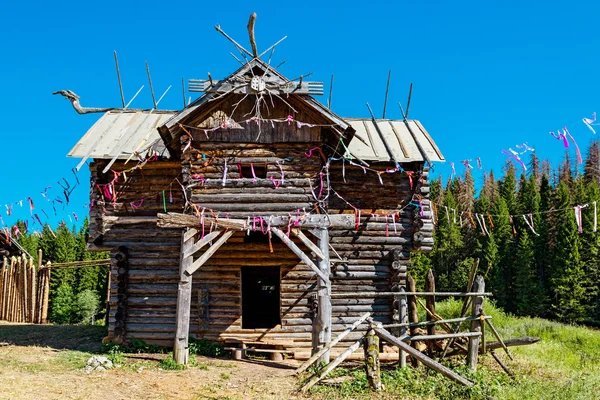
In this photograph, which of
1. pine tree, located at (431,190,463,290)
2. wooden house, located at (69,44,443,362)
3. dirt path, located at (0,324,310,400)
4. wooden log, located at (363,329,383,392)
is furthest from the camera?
pine tree, located at (431,190,463,290)

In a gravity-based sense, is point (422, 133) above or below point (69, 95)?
below

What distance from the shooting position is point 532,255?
49.0m

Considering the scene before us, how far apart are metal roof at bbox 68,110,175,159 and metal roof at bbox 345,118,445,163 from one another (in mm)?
6607

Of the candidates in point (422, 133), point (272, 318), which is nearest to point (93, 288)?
point (272, 318)

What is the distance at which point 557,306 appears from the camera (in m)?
45.8

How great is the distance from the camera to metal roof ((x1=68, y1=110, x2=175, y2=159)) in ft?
50.6

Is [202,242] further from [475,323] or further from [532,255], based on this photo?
[532,255]

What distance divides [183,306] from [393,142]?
903cm

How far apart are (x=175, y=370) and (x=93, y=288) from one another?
4572 cm

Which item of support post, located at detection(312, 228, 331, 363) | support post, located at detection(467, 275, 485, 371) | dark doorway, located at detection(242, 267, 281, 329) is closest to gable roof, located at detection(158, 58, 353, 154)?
support post, located at detection(312, 228, 331, 363)

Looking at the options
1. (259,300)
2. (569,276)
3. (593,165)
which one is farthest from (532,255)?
(259,300)

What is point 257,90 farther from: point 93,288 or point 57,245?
point 57,245

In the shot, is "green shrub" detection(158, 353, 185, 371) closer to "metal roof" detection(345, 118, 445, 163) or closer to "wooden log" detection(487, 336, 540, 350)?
"wooden log" detection(487, 336, 540, 350)

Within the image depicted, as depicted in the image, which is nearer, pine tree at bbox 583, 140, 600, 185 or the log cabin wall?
the log cabin wall
